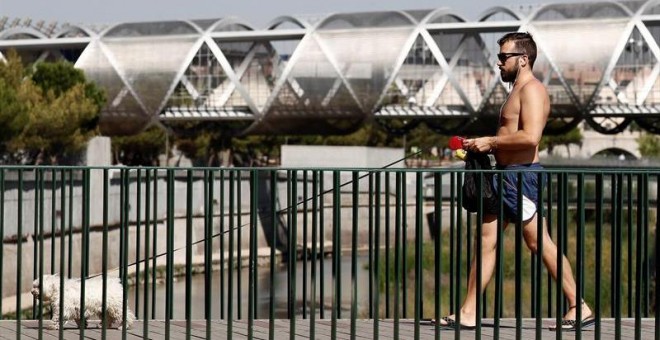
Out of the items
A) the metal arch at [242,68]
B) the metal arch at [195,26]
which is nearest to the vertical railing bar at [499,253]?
the metal arch at [242,68]

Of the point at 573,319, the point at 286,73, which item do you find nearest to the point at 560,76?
the point at 286,73

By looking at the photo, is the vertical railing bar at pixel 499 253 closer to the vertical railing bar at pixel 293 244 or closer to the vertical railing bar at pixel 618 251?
the vertical railing bar at pixel 618 251

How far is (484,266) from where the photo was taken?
9.42 meters

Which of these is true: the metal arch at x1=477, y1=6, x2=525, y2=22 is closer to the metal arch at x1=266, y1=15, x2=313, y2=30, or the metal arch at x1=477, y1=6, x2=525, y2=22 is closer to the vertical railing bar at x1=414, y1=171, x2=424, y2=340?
the metal arch at x1=266, y1=15, x2=313, y2=30

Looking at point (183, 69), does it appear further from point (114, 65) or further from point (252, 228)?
point (252, 228)

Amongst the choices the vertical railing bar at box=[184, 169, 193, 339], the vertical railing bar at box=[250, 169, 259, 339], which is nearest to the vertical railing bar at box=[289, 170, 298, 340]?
the vertical railing bar at box=[250, 169, 259, 339]

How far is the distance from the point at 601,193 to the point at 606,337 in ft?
4.74

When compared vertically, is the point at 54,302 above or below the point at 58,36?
below

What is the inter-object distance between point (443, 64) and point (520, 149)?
71.8 metres

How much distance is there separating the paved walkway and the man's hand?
110 centimetres

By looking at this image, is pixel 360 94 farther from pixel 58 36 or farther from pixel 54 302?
pixel 54 302

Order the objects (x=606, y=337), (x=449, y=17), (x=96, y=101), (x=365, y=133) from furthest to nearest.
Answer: (x=365, y=133)
(x=449, y=17)
(x=96, y=101)
(x=606, y=337)

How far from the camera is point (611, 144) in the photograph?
139 meters

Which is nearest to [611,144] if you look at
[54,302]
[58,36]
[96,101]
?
[58,36]
